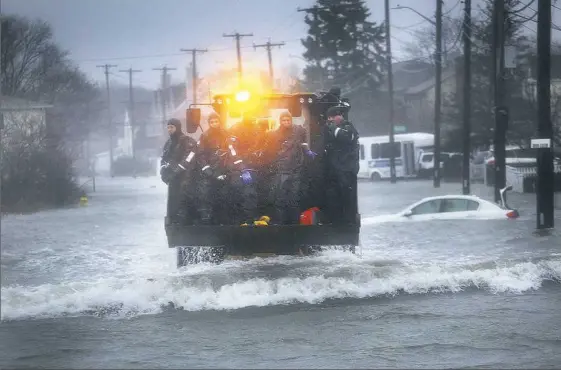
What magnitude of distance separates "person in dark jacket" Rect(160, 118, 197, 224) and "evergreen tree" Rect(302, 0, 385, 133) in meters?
13.9

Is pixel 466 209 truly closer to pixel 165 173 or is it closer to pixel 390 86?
pixel 165 173

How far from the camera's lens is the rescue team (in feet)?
42.2

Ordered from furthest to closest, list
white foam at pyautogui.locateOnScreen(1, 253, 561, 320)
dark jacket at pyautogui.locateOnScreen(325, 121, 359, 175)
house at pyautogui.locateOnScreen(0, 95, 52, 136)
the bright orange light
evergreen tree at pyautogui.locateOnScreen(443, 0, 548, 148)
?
evergreen tree at pyautogui.locateOnScreen(443, 0, 548, 148)
house at pyautogui.locateOnScreen(0, 95, 52, 136)
the bright orange light
dark jacket at pyautogui.locateOnScreen(325, 121, 359, 175)
white foam at pyautogui.locateOnScreen(1, 253, 561, 320)

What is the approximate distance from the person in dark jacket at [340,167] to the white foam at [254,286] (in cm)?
91

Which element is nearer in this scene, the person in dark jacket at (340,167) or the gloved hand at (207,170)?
the gloved hand at (207,170)

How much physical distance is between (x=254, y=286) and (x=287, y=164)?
2.07 meters

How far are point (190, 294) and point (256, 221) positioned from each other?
7.83 feet

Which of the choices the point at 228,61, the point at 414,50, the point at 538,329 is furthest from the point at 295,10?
the point at 414,50

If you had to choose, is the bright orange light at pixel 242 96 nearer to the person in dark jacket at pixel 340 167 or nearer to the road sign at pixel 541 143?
the person in dark jacket at pixel 340 167

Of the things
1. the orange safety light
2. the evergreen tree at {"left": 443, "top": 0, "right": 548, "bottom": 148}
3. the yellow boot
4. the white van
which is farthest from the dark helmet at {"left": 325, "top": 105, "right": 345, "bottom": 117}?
the white van

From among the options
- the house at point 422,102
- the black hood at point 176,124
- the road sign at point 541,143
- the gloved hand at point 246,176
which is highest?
the house at point 422,102

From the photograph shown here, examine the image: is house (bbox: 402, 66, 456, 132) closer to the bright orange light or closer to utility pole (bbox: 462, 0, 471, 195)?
utility pole (bbox: 462, 0, 471, 195)

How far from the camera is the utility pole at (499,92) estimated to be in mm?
24922

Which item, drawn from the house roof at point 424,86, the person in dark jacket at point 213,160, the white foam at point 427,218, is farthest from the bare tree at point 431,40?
the person in dark jacket at point 213,160
